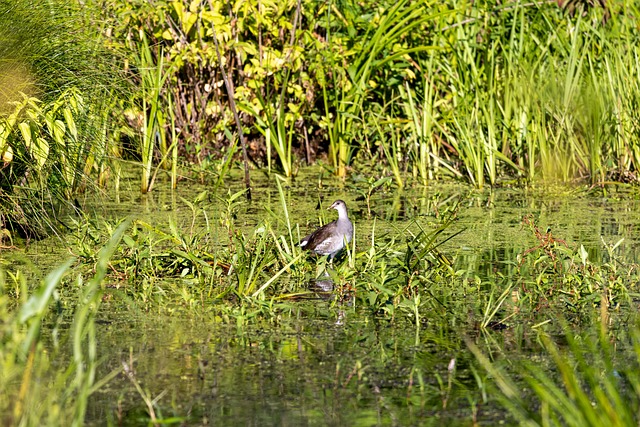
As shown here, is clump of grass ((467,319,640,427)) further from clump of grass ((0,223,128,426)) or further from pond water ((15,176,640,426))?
clump of grass ((0,223,128,426))

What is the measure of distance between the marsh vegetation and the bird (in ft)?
0.35

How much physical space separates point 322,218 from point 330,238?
0.60m

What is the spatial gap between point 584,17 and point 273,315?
15.8 ft

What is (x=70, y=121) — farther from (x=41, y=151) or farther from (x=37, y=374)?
(x=37, y=374)

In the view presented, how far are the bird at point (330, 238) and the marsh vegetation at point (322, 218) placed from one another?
0.35ft

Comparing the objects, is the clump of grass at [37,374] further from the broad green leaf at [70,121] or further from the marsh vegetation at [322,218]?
the broad green leaf at [70,121]

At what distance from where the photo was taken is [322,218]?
6.16 meters

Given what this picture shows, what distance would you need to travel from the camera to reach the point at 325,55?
7828mm

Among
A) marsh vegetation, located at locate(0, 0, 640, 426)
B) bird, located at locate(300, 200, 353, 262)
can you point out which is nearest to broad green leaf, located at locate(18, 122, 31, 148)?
marsh vegetation, located at locate(0, 0, 640, 426)

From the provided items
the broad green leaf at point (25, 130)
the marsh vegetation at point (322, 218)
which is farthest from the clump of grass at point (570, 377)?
the broad green leaf at point (25, 130)

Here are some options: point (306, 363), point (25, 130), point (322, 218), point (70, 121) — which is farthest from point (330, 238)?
point (306, 363)

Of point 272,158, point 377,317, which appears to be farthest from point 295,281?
point 272,158

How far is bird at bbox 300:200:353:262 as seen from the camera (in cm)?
552

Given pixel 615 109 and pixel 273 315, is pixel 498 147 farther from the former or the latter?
pixel 273 315
